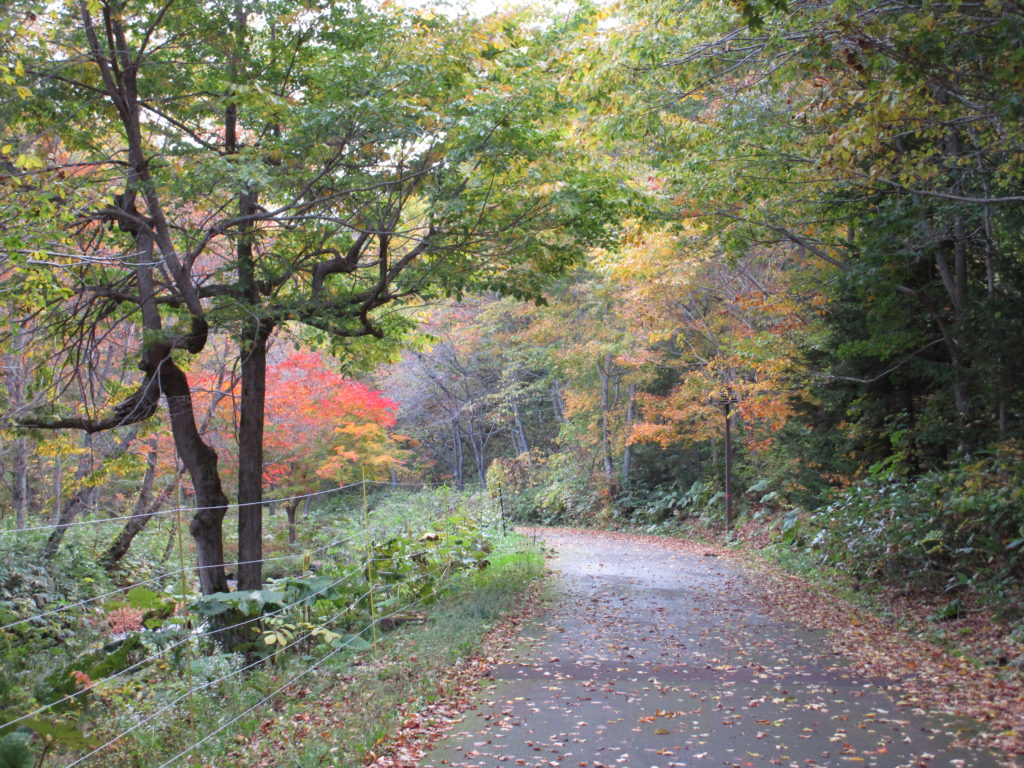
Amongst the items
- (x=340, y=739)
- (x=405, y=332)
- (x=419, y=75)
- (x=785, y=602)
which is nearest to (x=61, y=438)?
(x=405, y=332)

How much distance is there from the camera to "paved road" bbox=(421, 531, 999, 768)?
4.95 meters

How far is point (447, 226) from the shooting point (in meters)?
9.16

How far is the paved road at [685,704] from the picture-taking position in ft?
16.2

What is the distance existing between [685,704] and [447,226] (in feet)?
18.7

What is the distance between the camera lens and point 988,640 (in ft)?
24.5

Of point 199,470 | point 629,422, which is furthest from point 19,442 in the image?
point 629,422

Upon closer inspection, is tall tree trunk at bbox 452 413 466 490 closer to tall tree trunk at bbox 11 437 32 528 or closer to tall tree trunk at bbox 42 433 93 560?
tall tree trunk at bbox 42 433 93 560

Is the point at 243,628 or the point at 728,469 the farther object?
the point at 728,469

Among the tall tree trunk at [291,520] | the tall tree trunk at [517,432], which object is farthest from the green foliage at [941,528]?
the tall tree trunk at [517,432]

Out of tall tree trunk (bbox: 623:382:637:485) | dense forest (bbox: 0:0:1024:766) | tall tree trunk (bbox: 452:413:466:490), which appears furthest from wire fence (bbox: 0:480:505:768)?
tall tree trunk (bbox: 452:413:466:490)

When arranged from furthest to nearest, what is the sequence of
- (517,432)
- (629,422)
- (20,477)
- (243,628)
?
1. (517,432)
2. (629,422)
3. (20,477)
4. (243,628)

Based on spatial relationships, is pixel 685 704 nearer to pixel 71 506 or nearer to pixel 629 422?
pixel 71 506

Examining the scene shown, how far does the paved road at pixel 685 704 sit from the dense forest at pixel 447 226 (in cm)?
200

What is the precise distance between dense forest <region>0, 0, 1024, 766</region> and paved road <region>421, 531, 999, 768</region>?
2.00 metres
